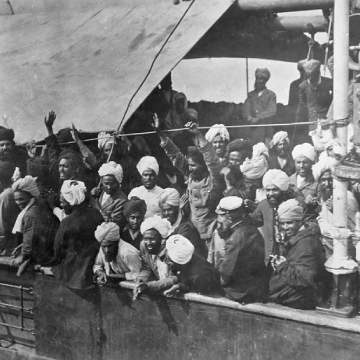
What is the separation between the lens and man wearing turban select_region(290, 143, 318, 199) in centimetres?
530

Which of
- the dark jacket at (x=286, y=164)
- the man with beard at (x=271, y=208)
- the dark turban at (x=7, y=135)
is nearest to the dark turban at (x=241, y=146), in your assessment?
the dark jacket at (x=286, y=164)

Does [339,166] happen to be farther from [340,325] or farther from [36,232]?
[36,232]

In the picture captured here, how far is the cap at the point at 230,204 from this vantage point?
5.07 m

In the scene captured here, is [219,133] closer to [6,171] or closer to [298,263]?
[298,263]

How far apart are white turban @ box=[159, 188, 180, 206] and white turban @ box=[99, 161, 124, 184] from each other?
656 mm

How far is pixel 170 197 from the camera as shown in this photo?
5.60m

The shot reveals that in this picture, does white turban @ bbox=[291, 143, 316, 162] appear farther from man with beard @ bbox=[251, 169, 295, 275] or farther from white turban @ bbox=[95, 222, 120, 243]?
white turban @ bbox=[95, 222, 120, 243]

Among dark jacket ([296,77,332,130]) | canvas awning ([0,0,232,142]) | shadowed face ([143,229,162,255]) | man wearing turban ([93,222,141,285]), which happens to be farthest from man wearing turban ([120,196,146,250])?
dark jacket ([296,77,332,130])

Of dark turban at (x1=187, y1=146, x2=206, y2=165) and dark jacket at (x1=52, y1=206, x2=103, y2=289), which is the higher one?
dark turban at (x1=187, y1=146, x2=206, y2=165)

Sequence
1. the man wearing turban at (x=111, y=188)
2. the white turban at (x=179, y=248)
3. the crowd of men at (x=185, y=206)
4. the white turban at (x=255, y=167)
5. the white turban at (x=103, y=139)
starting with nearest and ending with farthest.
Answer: the crowd of men at (x=185, y=206) → the white turban at (x=179, y=248) → the white turban at (x=255, y=167) → the man wearing turban at (x=111, y=188) → the white turban at (x=103, y=139)

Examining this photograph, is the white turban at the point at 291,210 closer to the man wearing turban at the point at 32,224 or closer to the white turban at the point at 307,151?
the white turban at the point at 307,151

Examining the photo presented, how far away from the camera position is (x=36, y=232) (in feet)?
21.5

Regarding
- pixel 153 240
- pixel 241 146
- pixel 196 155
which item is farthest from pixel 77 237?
pixel 241 146

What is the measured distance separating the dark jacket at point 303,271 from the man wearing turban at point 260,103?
1.99 meters
